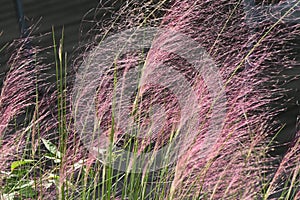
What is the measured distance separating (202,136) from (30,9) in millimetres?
2720

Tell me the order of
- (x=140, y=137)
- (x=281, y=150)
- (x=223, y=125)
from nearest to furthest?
(x=223, y=125) < (x=140, y=137) < (x=281, y=150)

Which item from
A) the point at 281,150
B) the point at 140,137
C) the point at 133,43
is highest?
the point at 133,43

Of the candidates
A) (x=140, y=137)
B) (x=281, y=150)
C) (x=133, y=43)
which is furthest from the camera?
(x=281, y=150)

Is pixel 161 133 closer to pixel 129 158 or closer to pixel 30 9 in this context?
pixel 129 158

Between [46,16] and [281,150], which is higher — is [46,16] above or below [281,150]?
above

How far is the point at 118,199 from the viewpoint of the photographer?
7.97ft

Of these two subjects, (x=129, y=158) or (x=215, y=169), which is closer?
(x=215, y=169)

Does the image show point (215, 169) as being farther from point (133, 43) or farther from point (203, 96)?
point (133, 43)

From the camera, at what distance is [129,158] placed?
244 centimetres

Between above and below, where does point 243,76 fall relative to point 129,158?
above

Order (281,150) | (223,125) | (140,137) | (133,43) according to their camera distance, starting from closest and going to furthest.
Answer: (223,125) → (140,137) → (133,43) → (281,150)

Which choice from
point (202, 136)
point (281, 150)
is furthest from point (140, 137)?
point (281, 150)

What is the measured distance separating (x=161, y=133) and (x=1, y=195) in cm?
58

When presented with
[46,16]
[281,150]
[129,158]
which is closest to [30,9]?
[46,16]
